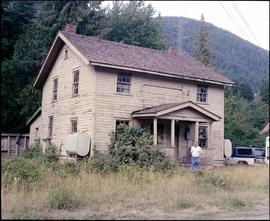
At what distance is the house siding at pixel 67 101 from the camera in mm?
21422

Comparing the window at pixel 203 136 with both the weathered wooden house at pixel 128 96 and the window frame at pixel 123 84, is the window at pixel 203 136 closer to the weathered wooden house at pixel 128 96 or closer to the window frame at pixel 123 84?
the weathered wooden house at pixel 128 96

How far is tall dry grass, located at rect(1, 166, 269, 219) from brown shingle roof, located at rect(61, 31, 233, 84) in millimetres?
9912

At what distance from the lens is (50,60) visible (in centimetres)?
2647

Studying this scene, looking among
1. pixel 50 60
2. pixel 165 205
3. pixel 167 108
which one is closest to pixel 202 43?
pixel 50 60

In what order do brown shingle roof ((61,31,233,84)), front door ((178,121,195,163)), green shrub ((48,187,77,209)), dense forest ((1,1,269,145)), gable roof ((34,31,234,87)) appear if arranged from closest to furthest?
dense forest ((1,1,269,145)), green shrub ((48,187,77,209)), gable roof ((34,31,234,87)), brown shingle roof ((61,31,233,84)), front door ((178,121,195,163))

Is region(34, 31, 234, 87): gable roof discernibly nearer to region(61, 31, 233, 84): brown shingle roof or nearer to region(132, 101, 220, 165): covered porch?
region(61, 31, 233, 84): brown shingle roof

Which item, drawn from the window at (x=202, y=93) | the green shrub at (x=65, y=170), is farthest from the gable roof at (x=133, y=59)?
the green shrub at (x=65, y=170)

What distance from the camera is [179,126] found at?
78.8 ft

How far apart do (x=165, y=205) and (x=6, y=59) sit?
6197mm

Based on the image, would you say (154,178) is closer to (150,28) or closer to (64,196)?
(64,196)

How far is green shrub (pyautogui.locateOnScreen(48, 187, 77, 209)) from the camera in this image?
8.87 meters

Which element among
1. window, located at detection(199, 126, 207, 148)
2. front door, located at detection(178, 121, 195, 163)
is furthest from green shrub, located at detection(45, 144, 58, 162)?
window, located at detection(199, 126, 207, 148)

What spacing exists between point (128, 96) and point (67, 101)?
4006mm

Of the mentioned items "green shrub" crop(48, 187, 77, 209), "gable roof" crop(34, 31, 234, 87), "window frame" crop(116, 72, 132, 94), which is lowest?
"green shrub" crop(48, 187, 77, 209)
